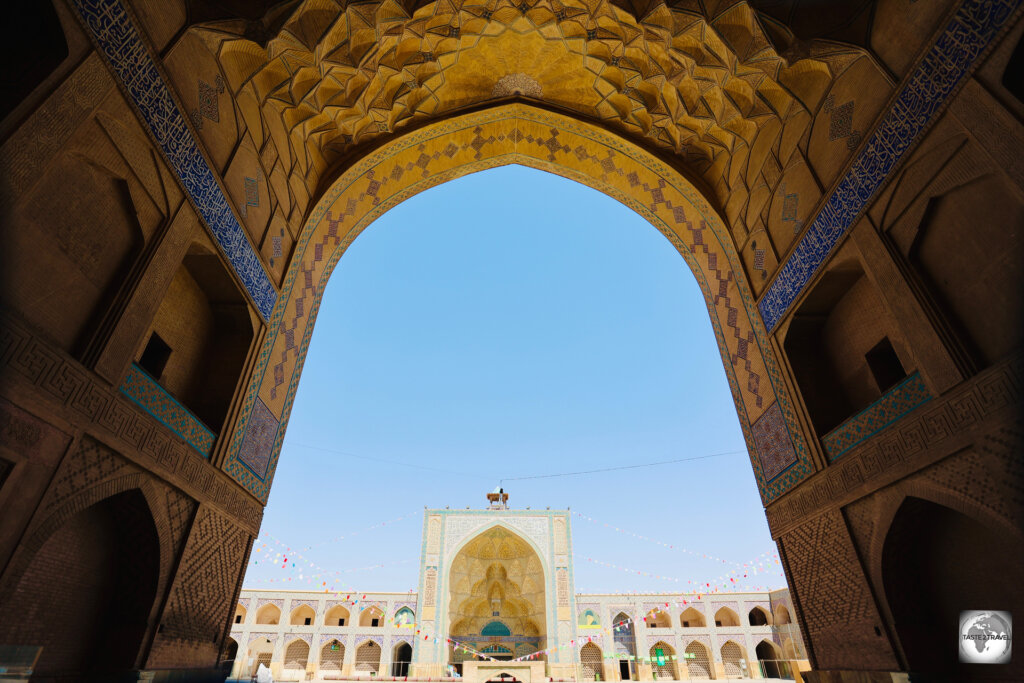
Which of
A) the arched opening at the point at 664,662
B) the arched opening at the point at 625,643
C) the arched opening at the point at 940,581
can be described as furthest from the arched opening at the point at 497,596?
the arched opening at the point at 940,581

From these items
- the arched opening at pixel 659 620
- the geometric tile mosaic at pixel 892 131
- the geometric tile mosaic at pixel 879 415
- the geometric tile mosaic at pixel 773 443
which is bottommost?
the geometric tile mosaic at pixel 879 415

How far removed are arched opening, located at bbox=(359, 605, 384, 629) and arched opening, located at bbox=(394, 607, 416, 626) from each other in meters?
0.64

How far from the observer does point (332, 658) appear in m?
21.0

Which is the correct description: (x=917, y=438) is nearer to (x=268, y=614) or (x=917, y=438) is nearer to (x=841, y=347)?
(x=841, y=347)

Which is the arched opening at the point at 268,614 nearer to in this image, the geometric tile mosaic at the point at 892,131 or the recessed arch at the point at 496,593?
the recessed arch at the point at 496,593

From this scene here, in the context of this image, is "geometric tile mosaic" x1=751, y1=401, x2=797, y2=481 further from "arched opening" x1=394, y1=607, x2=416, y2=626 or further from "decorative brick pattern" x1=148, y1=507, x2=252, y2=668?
"arched opening" x1=394, y1=607, x2=416, y2=626

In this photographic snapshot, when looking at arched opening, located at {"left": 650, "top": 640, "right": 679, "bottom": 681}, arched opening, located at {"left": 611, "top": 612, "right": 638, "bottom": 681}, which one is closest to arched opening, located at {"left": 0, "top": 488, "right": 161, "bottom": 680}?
arched opening, located at {"left": 611, "top": 612, "right": 638, "bottom": 681}

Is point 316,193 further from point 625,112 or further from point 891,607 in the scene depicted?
point 891,607

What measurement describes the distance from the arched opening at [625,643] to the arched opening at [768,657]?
4700 mm

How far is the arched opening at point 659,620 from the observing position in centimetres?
2272

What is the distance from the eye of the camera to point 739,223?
5918 millimetres

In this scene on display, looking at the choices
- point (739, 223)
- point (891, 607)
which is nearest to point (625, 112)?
point (739, 223)

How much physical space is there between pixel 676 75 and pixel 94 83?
5.02m

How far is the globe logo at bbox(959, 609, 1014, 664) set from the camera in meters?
3.26
